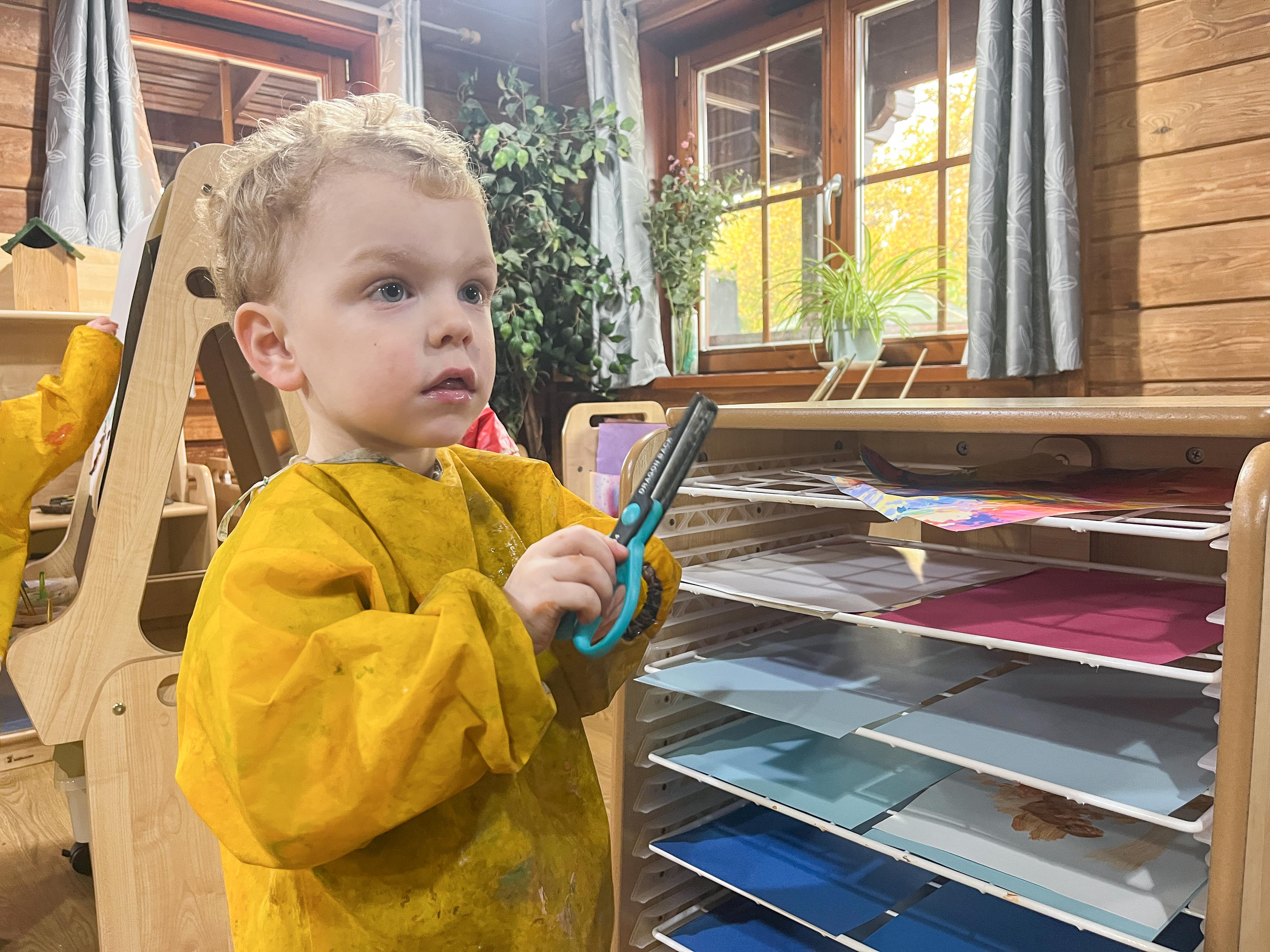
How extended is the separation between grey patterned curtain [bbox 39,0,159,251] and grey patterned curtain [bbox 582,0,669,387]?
143 centimetres

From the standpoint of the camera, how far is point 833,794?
41.9 inches

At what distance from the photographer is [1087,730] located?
0.98 meters

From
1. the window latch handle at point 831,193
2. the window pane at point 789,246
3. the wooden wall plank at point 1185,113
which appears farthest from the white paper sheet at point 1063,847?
the window latch handle at point 831,193

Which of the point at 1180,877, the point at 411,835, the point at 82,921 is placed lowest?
the point at 82,921

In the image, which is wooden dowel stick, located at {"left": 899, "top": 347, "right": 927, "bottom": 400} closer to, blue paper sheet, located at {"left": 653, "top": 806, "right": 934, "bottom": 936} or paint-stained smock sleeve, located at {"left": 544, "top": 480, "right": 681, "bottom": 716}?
blue paper sheet, located at {"left": 653, "top": 806, "right": 934, "bottom": 936}

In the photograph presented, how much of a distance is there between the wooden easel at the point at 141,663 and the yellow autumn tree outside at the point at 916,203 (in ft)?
6.35

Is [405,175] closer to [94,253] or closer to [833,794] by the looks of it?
[833,794]

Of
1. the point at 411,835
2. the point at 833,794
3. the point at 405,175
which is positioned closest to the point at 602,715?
the point at 833,794

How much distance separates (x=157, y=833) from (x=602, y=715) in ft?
3.65

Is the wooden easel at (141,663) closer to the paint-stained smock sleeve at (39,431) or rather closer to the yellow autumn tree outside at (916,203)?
the paint-stained smock sleeve at (39,431)

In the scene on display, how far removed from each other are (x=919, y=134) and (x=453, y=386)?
2310 millimetres

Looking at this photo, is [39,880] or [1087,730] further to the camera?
[39,880]

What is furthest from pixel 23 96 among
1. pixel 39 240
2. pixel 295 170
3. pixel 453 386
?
pixel 453 386

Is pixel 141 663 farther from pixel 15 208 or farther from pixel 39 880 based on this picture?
pixel 15 208
